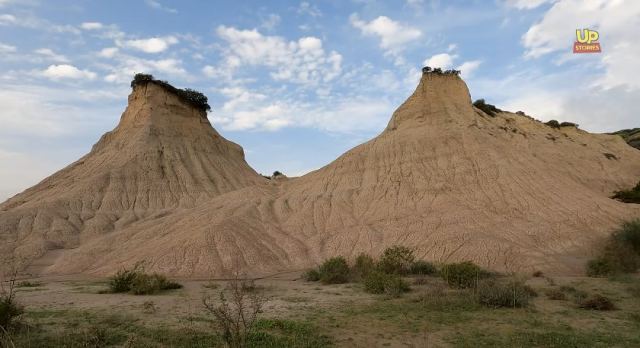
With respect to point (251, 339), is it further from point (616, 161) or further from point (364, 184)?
point (616, 161)

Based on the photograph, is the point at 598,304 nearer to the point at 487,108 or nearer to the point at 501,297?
the point at 501,297

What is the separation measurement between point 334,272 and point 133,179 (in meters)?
Result: 23.9

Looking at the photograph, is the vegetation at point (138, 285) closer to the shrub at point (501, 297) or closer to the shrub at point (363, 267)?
the shrub at point (363, 267)

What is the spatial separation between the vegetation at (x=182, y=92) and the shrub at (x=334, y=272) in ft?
110

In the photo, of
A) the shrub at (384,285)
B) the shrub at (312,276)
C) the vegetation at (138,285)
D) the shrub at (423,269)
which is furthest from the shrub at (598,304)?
the vegetation at (138,285)

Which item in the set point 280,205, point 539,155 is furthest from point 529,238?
point 280,205

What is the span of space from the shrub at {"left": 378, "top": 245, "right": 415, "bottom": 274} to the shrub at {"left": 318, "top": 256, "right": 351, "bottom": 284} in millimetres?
1542

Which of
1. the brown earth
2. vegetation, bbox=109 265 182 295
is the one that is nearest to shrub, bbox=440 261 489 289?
the brown earth

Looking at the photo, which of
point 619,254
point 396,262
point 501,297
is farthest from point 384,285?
point 619,254

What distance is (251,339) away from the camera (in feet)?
28.2

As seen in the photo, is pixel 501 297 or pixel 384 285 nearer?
pixel 501 297

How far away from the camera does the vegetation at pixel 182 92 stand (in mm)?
45656

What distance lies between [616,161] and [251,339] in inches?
1626

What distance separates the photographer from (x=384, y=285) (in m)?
14.8
